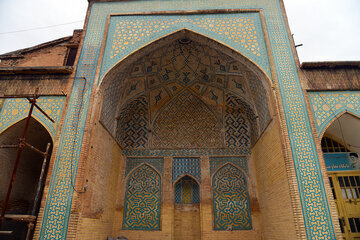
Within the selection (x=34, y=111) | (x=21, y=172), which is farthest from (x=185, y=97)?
(x=21, y=172)

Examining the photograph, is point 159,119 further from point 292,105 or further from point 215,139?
point 292,105

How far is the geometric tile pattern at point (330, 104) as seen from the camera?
5.25m

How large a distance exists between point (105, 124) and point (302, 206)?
15.2 feet

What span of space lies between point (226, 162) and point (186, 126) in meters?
1.67

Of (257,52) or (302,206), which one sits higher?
(257,52)

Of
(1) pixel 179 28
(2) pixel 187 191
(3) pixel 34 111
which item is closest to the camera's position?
(3) pixel 34 111

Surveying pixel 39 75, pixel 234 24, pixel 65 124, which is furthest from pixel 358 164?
pixel 39 75

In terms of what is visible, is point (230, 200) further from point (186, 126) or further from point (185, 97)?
point (185, 97)

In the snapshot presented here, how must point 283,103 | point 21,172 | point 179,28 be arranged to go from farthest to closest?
point 21,172, point 179,28, point 283,103

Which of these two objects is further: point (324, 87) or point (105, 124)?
point (105, 124)

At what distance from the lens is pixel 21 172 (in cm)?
652

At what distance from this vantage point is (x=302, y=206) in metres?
4.48

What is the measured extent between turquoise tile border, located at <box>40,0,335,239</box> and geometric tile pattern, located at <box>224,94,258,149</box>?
188 centimetres

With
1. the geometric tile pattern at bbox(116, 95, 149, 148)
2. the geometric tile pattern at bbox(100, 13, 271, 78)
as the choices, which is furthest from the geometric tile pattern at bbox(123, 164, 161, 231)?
the geometric tile pattern at bbox(100, 13, 271, 78)
